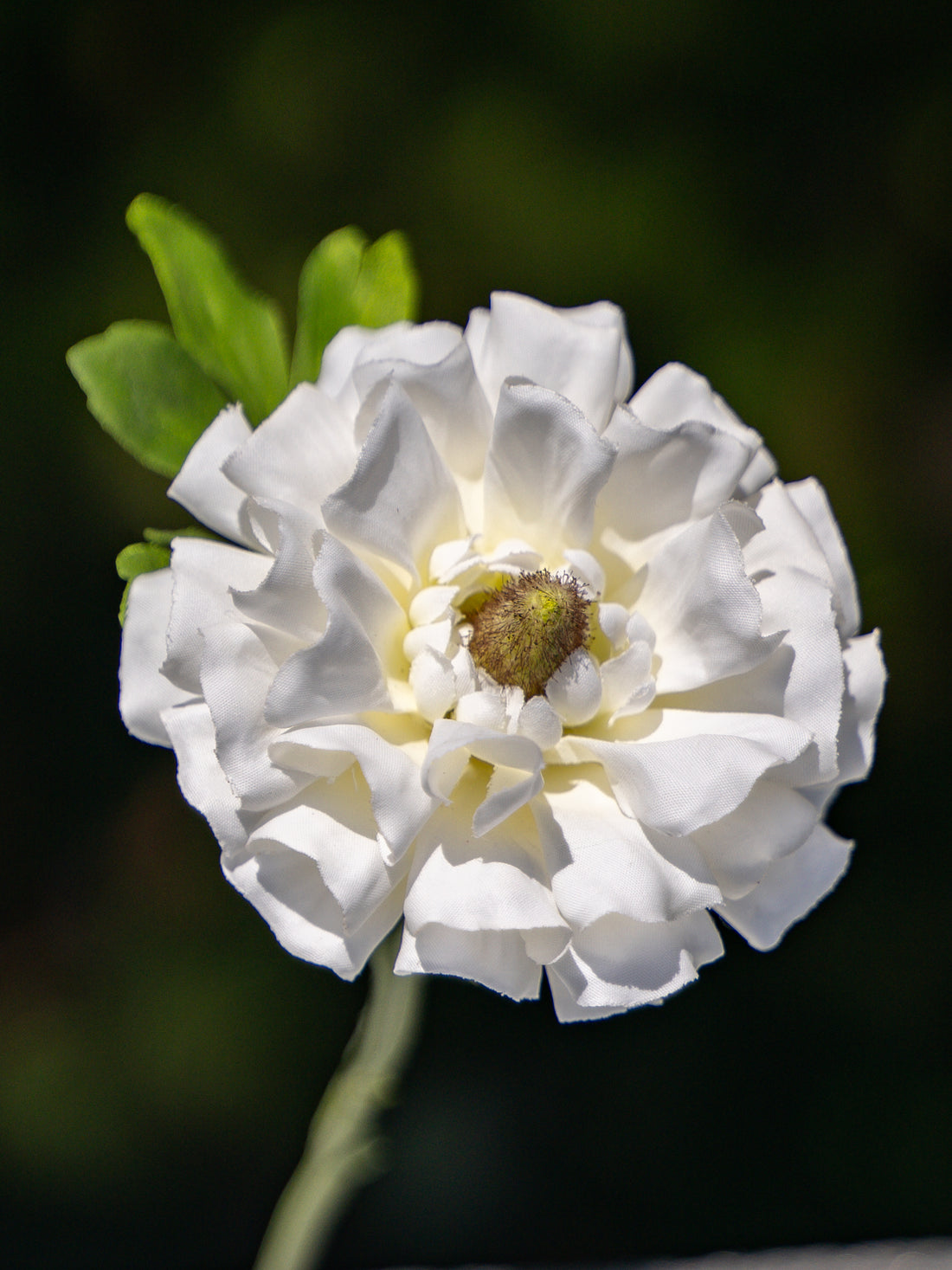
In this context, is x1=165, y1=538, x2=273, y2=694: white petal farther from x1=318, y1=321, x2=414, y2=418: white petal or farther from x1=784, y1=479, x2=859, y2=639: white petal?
x1=784, y1=479, x2=859, y2=639: white petal

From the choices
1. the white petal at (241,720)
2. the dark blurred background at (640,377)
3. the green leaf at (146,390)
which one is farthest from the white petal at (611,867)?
the dark blurred background at (640,377)

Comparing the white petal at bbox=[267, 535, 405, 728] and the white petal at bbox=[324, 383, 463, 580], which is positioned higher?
the white petal at bbox=[324, 383, 463, 580]

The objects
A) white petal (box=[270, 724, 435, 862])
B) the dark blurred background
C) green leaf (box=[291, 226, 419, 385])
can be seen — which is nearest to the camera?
white petal (box=[270, 724, 435, 862])

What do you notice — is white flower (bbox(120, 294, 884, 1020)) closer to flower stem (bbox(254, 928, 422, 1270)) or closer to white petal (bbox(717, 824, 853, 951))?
white petal (bbox(717, 824, 853, 951))

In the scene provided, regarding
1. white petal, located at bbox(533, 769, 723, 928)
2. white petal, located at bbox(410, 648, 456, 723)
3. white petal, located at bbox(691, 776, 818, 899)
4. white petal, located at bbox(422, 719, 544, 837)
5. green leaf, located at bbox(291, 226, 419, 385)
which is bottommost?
white petal, located at bbox(691, 776, 818, 899)

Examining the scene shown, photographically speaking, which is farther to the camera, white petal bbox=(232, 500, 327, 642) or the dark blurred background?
the dark blurred background

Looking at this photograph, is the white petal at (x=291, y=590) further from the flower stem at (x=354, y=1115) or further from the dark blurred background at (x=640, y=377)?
the dark blurred background at (x=640, y=377)

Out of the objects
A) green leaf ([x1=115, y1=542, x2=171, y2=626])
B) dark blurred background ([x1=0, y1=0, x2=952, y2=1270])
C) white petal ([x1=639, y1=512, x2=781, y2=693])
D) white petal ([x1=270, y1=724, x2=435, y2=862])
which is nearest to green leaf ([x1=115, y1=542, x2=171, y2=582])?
green leaf ([x1=115, y1=542, x2=171, y2=626])

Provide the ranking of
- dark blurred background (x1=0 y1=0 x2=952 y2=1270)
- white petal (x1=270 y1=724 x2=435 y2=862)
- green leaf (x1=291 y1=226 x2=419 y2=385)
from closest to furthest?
white petal (x1=270 y1=724 x2=435 y2=862)
green leaf (x1=291 y1=226 x2=419 y2=385)
dark blurred background (x1=0 y1=0 x2=952 y2=1270)
